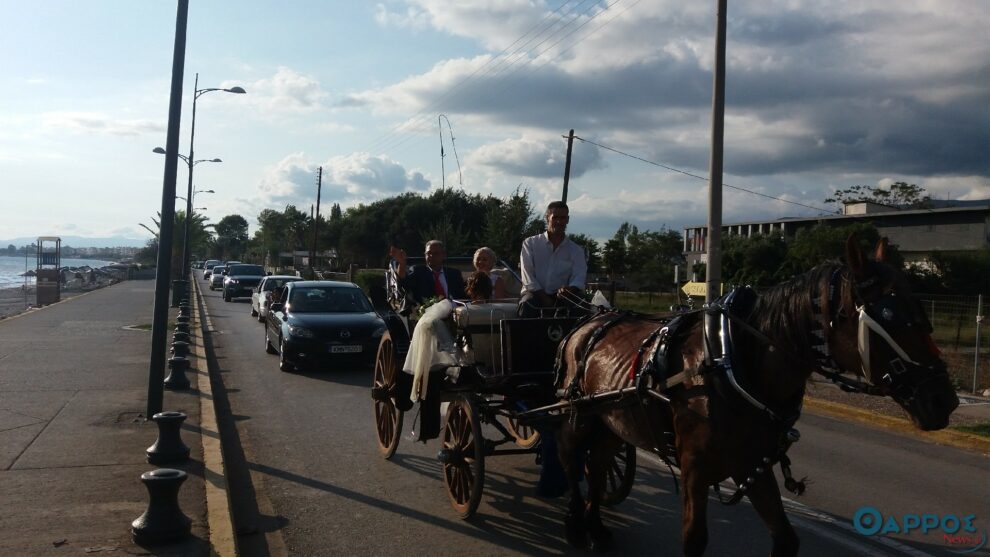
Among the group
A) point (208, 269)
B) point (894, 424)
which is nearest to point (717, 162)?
point (894, 424)

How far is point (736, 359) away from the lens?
4031 millimetres

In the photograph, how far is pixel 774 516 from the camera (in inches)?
158

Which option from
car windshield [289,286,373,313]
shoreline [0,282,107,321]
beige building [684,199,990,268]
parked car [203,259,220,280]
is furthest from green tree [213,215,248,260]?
car windshield [289,286,373,313]

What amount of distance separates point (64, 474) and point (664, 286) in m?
51.1

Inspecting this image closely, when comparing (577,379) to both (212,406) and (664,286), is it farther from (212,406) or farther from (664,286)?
(664,286)

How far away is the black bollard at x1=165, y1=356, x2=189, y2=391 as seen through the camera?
37.3ft

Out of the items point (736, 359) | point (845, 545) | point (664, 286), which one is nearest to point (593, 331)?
point (736, 359)

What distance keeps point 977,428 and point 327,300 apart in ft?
37.3

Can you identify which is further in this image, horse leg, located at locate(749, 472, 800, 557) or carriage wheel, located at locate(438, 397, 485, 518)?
carriage wheel, located at locate(438, 397, 485, 518)

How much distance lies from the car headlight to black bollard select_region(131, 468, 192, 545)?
29.6 feet

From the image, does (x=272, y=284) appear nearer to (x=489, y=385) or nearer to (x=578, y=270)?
(x=578, y=270)

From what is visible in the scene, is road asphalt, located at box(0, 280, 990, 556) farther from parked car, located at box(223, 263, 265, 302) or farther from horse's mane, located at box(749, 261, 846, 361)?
parked car, located at box(223, 263, 265, 302)

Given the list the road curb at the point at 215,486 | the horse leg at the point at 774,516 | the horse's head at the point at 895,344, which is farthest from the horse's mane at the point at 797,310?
the road curb at the point at 215,486

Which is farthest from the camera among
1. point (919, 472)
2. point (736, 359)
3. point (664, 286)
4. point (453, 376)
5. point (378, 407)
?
point (664, 286)
